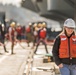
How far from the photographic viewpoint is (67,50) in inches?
298

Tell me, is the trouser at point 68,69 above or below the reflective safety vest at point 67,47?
below

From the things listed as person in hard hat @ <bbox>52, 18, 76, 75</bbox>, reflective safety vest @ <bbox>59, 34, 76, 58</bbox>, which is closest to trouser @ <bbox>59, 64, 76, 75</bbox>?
person in hard hat @ <bbox>52, 18, 76, 75</bbox>

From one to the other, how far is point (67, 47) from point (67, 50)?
0.06 m

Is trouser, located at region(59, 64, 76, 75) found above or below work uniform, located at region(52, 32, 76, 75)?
Result: below

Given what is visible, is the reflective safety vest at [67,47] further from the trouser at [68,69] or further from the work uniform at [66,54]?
the trouser at [68,69]

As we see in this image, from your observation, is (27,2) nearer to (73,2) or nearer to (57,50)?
(73,2)

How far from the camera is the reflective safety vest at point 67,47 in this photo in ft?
24.8

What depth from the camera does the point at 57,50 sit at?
305 inches

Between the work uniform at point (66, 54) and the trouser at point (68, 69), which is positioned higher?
the work uniform at point (66, 54)

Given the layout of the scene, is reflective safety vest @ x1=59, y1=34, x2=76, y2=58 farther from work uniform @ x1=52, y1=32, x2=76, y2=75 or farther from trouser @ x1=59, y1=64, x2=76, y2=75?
trouser @ x1=59, y1=64, x2=76, y2=75

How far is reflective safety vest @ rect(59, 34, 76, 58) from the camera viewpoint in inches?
298

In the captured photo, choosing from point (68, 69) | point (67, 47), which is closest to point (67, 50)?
point (67, 47)

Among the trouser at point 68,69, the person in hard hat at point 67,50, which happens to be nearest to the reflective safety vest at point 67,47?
the person in hard hat at point 67,50

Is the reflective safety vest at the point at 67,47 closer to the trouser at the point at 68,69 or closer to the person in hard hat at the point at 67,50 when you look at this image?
the person in hard hat at the point at 67,50
